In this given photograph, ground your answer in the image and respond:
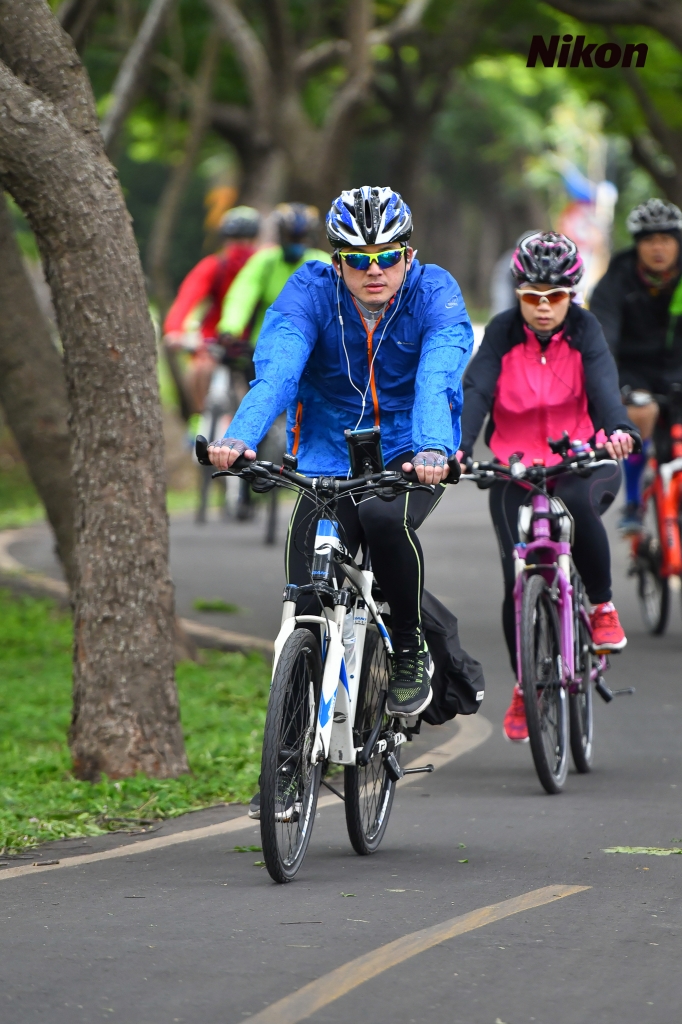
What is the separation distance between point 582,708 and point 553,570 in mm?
643

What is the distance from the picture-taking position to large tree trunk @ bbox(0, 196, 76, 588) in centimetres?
980

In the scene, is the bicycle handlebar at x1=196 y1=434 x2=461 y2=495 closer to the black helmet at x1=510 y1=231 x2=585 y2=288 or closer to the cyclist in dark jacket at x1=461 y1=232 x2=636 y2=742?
the cyclist in dark jacket at x1=461 y1=232 x2=636 y2=742

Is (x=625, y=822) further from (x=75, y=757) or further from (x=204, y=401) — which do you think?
(x=204, y=401)

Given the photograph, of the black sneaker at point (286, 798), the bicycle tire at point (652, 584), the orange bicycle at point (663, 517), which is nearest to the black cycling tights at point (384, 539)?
the black sneaker at point (286, 798)

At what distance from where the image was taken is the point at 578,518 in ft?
23.6

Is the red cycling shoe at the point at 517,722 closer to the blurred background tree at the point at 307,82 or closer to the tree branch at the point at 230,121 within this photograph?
the blurred background tree at the point at 307,82

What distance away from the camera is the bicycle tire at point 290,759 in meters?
5.00

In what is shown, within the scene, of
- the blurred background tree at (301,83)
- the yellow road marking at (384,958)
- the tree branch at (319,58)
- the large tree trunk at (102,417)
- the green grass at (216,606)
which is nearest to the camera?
the yellow road marking at (384,958)

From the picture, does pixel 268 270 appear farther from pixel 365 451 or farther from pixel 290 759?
pixel 290 759

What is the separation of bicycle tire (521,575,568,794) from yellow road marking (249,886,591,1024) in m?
1.39

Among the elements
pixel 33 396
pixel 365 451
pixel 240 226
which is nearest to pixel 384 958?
pixel 365 451

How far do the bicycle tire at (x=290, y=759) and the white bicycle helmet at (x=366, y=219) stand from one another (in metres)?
1.36

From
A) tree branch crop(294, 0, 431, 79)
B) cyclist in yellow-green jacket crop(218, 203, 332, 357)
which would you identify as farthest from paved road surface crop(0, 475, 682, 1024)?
tree branch crop(294, 0, 431, 79)

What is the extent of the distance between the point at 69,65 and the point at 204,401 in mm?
8828
